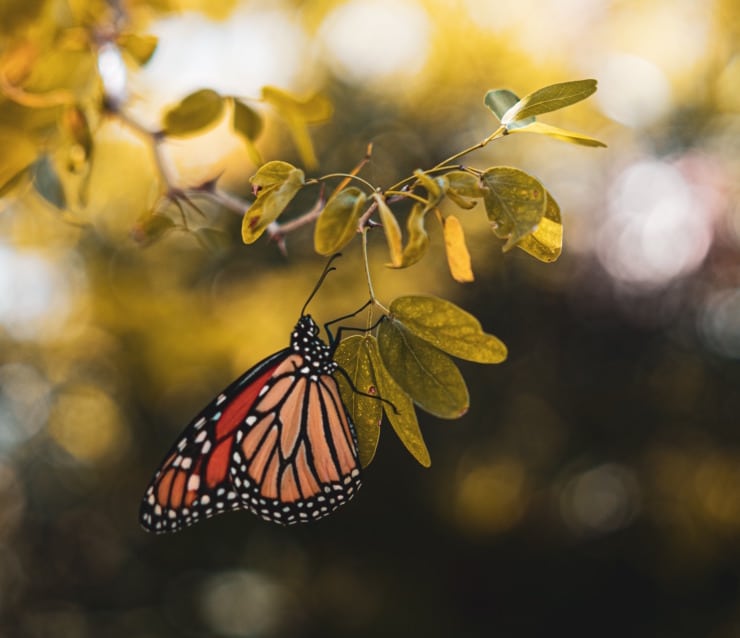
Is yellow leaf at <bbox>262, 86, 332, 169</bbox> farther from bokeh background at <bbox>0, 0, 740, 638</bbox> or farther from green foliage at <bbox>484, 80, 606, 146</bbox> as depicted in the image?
bokeh background at <bbox>0, 0, 740, 638</bbox>

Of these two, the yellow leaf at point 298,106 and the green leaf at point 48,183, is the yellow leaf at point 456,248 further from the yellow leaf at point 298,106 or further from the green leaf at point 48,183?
the green leaf at point 48,183

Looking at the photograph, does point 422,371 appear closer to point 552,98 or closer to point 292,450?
point 552,98

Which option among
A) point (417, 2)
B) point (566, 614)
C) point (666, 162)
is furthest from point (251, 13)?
point (566, 614)

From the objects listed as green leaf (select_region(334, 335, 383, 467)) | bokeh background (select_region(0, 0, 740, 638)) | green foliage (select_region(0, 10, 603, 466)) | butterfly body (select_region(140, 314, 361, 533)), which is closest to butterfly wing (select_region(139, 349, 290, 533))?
butterfly body (select_region(140, 314, 361, 533))

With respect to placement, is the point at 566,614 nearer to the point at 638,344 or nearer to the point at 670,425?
the point at 670,425

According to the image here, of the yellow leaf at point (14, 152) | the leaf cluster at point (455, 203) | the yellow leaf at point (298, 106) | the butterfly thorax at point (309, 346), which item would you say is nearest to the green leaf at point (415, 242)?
the leaf cluster at point (455, 203)
